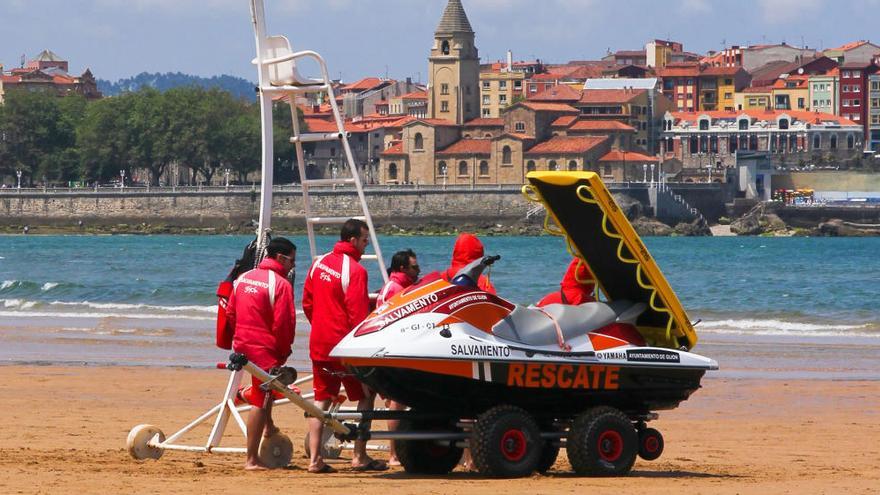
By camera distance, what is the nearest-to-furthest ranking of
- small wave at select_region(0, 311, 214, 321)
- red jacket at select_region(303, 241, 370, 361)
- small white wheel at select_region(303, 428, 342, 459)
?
1. red jacket at select_region(303, 241, 370, 361)
2. small white wheel at select_region(303, 428, 342, 459)
3. small wave at select_region(0, 311, 214, 321)

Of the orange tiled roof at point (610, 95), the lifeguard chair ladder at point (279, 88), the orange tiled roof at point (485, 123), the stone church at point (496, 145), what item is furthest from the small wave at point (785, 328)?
the orange tiled roof at point (610, 95)

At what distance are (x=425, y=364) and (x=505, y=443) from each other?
639mm

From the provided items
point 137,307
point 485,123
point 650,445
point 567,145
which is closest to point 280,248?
point 650,445

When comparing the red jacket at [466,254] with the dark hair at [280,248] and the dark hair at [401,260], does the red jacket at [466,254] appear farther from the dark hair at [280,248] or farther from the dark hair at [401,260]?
the dark hair at [280,248]

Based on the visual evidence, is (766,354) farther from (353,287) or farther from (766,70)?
(766,70)

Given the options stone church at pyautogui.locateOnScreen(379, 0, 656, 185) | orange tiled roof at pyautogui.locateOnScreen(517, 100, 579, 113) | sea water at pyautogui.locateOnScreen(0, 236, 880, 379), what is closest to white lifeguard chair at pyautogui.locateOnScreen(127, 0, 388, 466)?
sea water at pyautogui.locateOnScreen(0, 236, 880, 379)

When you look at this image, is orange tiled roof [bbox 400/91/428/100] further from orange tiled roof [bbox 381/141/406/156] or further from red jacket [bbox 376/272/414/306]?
red jacket [bbox 376/272/414/306]

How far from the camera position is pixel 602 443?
31.4ft

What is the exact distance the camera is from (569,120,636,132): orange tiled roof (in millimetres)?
121688

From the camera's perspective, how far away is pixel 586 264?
10094 mm

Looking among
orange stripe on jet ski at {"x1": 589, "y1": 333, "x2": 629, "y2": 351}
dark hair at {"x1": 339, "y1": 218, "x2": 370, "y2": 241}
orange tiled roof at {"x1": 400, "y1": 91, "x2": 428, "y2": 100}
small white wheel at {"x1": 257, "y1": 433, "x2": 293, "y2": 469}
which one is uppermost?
orange tiled roof at {"x1": 400, "y1": 91, "x2": 428, "y2": 100}

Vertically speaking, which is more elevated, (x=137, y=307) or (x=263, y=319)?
(x=263, y=319)

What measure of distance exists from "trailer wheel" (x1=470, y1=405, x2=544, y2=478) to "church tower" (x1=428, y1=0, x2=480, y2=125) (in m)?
119

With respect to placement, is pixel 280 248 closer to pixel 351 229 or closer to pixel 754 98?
pixel 351 229
